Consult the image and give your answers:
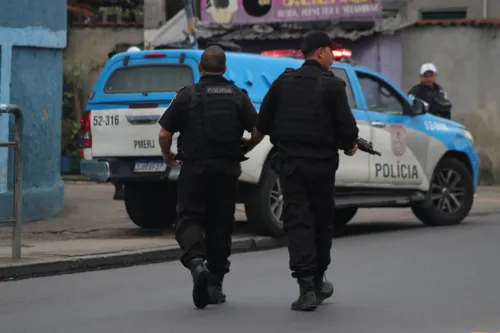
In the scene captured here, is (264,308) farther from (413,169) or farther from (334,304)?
(413,169)

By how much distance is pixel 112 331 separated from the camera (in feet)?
27.8

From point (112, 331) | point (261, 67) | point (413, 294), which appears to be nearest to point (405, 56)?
point (261, 67)

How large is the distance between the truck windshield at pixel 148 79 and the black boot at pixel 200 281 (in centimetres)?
526

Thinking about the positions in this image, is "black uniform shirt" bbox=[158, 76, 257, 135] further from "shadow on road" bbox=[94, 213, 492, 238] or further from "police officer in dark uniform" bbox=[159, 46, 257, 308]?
"shadow on road" bbox=[94, 213, 492, 238]

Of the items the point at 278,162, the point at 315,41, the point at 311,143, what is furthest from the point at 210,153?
the point at 315,41

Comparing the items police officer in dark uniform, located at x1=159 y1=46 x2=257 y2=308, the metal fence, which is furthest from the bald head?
the metal fence

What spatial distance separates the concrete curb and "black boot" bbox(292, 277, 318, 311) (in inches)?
132

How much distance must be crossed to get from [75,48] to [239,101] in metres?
19.7

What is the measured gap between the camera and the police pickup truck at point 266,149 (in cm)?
1448

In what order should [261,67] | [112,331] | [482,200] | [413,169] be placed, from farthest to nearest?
1. [482,200]
2. [413,169]
3. [261,67]
4. [112,331]

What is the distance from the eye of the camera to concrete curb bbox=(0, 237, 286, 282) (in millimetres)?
11805

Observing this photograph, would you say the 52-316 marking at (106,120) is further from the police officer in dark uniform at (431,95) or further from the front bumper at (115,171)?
the police officer in dark uniform at (431,95)

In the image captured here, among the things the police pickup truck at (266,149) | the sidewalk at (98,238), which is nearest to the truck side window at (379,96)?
the police pickup truck at (266,149)

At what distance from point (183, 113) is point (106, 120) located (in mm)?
5061
